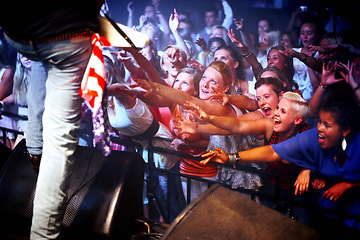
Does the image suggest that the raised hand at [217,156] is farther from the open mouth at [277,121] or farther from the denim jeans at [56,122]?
the denim jeans at [56,122]

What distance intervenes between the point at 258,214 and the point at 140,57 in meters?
1.41

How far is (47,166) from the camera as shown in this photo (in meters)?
1.36

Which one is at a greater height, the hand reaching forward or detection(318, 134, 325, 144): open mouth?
the hand reaching forward

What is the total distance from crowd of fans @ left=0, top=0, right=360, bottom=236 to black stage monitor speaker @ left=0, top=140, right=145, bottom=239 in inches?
18.4

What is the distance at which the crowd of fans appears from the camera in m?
1.79

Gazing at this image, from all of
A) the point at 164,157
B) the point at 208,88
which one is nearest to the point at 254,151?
the point at 208,88

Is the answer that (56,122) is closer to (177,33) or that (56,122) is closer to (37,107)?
(37,107)

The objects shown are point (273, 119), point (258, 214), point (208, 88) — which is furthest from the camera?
point (208, 88)

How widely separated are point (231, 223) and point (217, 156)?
838 mm

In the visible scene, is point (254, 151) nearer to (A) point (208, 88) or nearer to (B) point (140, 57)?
(A) point (208, 88)

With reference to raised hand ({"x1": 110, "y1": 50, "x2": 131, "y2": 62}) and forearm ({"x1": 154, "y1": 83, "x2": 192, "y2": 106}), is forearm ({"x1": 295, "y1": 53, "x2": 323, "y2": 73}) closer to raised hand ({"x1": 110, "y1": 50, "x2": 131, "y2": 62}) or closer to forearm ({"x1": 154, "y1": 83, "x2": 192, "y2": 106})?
forearm ({"x1": 154, "y1": 83, "x2": 192, "y2": 106})

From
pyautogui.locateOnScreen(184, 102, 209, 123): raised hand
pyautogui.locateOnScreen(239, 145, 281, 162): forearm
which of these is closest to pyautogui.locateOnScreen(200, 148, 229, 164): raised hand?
pyautogui.locateOnScreen(239, 145, 281, 162): forearm

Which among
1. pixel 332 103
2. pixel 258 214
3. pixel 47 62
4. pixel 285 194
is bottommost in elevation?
pixel 285 194

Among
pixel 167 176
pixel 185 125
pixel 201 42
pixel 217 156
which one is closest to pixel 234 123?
pixel 217 156
